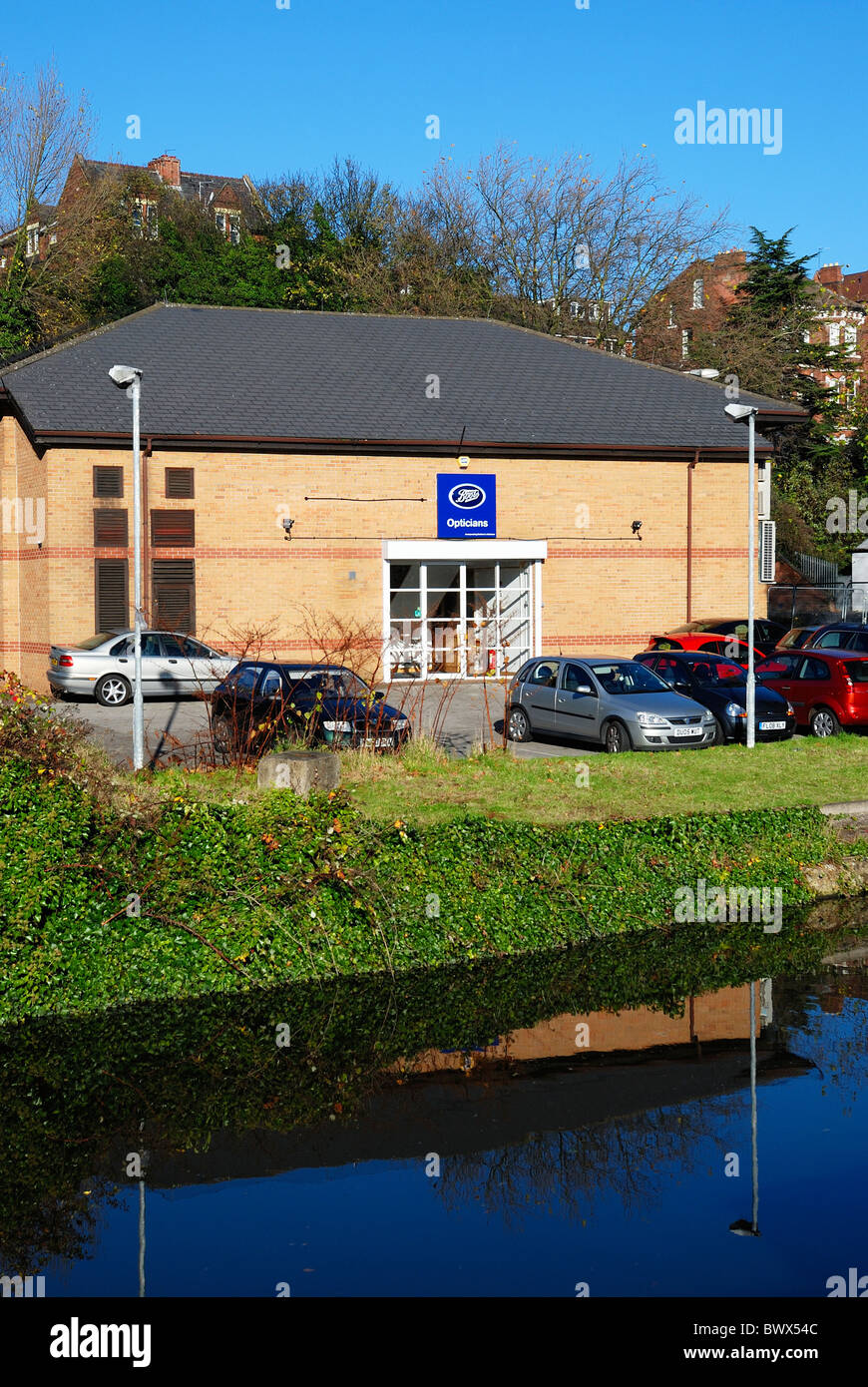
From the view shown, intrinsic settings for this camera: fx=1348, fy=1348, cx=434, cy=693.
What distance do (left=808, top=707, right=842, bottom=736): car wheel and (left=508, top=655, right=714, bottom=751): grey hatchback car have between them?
8.83ft

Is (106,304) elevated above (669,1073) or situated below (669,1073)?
above

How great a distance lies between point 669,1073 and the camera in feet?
30.3

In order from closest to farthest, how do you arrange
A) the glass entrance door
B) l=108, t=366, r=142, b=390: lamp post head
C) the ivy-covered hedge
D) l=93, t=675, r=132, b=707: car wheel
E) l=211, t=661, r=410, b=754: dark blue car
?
the ivy-covered hedge < l=211, t=661, r=410, b=754: dark blue car < l=108, t=366, r=142, b=390: lamp post head < l=93, t=675, r=132, b=707: car wheel < the glass entrance door

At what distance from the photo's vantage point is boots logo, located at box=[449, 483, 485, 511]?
3200cm

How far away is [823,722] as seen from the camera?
2184 centimetres

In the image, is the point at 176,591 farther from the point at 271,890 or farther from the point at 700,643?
the point at 271,890

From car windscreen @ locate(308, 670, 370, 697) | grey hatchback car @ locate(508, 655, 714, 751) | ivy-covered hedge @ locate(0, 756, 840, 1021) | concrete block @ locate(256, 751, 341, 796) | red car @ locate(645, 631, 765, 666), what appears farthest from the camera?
red car @ locate(645, 631, 765, 666)

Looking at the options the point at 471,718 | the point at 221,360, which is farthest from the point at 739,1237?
the point at 221,360

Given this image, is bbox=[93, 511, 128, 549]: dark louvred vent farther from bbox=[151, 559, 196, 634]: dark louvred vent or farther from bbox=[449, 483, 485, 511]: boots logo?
bbox=[449, 483, 485, 511]: boots logo

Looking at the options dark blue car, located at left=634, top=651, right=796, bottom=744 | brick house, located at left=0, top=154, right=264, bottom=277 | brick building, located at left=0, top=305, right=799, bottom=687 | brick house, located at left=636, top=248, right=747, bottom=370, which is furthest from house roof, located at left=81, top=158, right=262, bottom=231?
dark blue car, located at left=634, top=651, right=796, bottom=744

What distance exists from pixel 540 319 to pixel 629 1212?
49.1m

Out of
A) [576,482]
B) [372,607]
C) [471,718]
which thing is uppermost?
[576,482]

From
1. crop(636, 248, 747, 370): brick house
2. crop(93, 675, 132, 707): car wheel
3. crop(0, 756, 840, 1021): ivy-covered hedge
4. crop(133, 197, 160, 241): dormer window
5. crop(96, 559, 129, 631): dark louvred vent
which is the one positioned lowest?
crop(0, 756, 840, 1021): ivy-covered hedge
